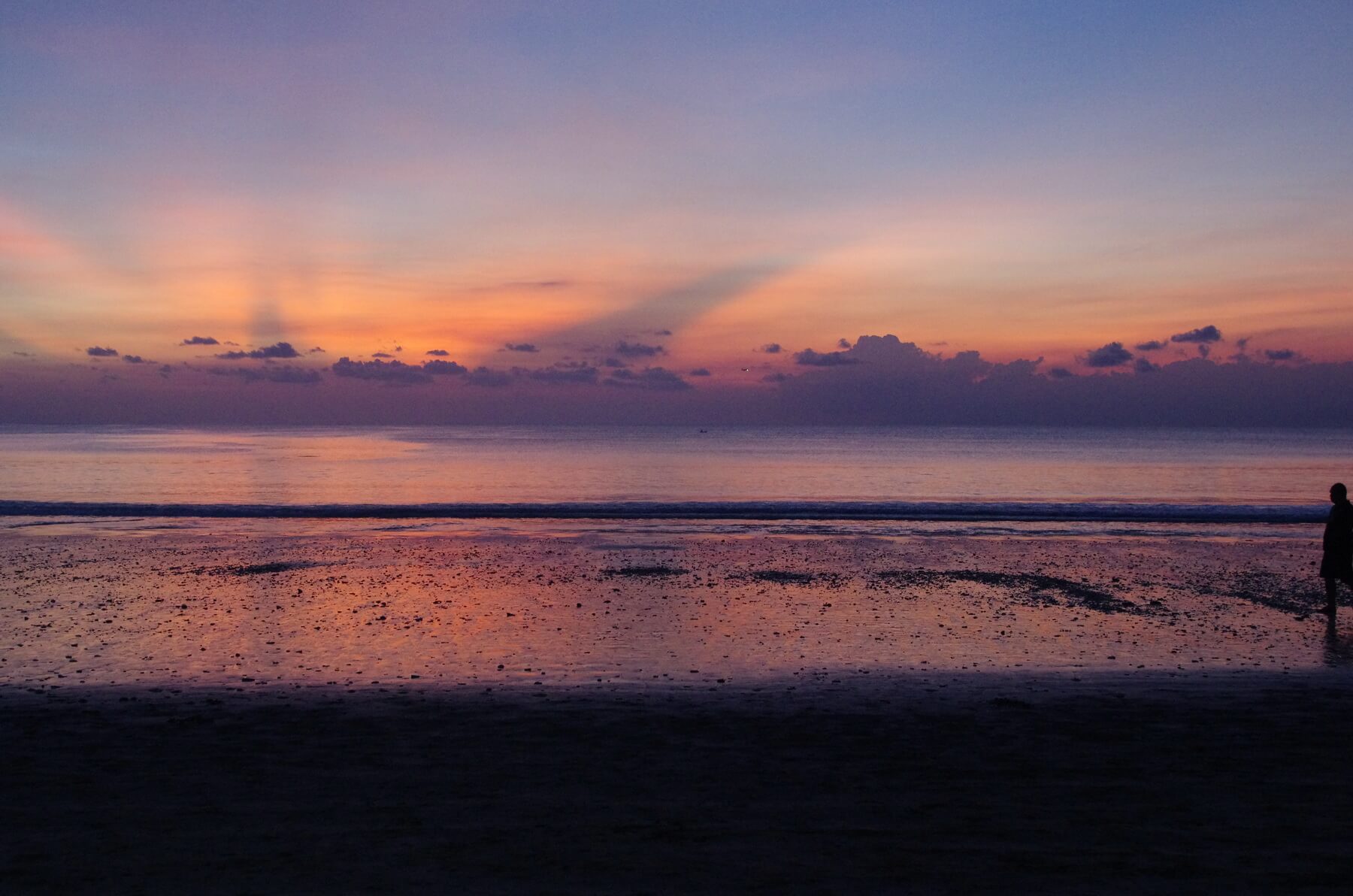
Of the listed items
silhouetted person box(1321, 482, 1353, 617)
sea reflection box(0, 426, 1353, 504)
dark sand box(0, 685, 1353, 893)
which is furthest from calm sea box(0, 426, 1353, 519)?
dark sand box(0, 685, 1353, 893)

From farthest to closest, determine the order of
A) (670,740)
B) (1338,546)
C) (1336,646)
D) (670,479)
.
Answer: (670,479) → (1338,546) → (1336,646) → (670,740)

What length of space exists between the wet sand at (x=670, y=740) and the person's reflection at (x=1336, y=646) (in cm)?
8

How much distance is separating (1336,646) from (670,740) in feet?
35.8

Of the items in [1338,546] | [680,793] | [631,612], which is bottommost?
[680,793]

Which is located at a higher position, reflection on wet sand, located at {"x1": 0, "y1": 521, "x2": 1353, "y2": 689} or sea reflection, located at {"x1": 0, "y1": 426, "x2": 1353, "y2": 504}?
sea reflection, located at {"x1": 0, "y1": 426, "x2": 1353, "y2": 504}

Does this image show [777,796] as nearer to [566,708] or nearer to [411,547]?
[566,708]

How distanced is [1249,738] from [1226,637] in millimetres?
5654

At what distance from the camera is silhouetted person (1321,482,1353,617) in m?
15.6

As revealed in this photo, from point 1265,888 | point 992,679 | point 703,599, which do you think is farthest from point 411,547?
point 1265,888

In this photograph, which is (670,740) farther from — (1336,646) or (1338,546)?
(1338,546)

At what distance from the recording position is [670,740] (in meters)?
9.03

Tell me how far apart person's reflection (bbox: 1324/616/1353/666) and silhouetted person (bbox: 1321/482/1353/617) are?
0.91 metres

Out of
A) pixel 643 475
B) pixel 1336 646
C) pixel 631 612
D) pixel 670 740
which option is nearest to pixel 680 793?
pixel 670 740

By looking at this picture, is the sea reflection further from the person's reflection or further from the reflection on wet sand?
the person's reflection
